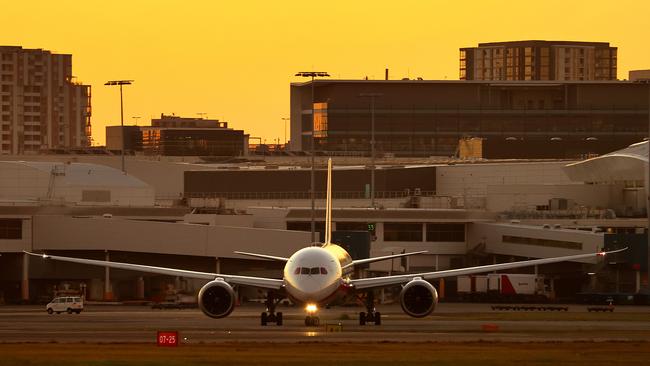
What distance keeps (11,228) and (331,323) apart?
55.7 meters

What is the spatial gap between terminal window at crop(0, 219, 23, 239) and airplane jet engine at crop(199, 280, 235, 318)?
5642 centimetres

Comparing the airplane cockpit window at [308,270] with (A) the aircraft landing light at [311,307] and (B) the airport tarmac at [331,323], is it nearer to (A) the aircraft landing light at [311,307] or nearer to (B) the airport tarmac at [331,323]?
(A) the aircraft landing light at [311,307]

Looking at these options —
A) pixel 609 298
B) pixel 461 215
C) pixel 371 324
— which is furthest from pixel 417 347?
pixel 461 215

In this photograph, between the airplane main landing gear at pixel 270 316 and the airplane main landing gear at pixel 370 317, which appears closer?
the airplane main landing gear at pixel 270 316

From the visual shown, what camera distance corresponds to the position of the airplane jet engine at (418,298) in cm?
9369

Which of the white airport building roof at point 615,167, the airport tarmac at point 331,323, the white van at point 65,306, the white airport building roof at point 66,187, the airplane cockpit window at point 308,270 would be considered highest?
the white airport building roof at point 615,167

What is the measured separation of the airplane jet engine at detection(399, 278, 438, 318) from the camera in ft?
307

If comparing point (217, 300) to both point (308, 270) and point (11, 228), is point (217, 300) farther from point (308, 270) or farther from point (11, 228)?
point (11, 228)

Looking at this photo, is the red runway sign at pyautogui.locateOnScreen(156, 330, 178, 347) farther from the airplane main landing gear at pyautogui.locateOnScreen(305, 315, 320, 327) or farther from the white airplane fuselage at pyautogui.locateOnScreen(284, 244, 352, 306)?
the airplane main landing gear at pyautogui.locateOnScreen(305, 315, 320, 327)

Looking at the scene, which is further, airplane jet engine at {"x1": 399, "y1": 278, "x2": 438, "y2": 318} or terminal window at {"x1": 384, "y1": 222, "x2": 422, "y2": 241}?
terminal window at {"x1": 384, "y1": 222, "x2": 422, "y2": 241}

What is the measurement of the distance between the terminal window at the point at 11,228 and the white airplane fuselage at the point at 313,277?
196ft

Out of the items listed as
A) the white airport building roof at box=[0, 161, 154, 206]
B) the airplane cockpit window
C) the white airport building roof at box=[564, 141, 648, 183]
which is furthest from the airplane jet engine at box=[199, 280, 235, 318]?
the white airport building roof at box=[564, 141, 648, 183]

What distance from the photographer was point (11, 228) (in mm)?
148500

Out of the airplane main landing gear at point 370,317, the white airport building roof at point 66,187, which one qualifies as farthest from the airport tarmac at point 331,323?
the white airport building roof at point 66,187
